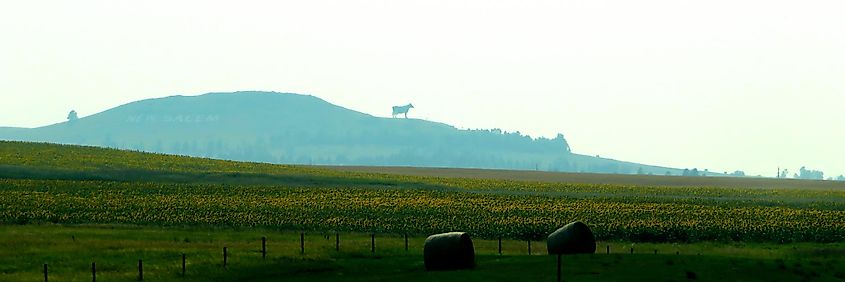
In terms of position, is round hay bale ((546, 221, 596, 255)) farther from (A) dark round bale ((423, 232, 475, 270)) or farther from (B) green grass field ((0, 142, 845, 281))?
(A) dark round bale ((423, 232, 475, 270))

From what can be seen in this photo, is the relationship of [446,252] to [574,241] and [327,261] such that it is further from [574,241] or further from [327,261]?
[574,241]

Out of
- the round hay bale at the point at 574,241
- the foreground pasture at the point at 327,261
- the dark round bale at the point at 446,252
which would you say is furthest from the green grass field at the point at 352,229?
the round hay bale at the point at 574,241

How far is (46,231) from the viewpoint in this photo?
68.3 m

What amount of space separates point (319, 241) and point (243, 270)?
16009mm

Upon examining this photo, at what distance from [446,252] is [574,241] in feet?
28.8

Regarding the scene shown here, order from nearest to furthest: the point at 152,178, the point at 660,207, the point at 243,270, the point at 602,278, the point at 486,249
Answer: the point at 602,278 < the point at 243,270 < the point at 486,249 < the point at 660,207 < the point at 152,178

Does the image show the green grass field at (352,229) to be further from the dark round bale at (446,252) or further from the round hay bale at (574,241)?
the round hay bale at (574,241)

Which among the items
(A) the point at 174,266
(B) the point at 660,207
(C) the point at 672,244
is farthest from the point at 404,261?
(B) the point at 660,207

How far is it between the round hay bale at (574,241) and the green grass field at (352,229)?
229 cm

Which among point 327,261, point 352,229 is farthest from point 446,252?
point 352,229

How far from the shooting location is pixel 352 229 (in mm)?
76125

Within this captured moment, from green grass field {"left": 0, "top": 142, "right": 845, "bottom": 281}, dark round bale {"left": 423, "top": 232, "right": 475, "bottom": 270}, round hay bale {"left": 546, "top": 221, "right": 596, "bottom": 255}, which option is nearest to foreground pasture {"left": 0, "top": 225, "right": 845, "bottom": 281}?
green grass field {"left": 0, "top": 142, "right": 845, "bottom": 281}

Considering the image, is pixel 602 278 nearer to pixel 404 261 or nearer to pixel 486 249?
pixel 404 261

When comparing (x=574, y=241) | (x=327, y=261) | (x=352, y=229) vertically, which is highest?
(x=574, y=241)
